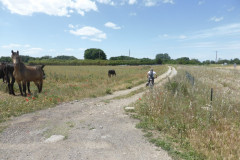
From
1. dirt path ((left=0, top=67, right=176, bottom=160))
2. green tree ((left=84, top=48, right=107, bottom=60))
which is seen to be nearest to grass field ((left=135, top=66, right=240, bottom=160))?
dirt path ((left=0, top=67, right=176, bottom=160))

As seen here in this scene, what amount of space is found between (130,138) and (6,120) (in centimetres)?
467

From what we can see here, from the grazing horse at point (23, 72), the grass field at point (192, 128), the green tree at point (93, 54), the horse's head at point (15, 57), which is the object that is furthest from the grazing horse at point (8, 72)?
the green tree at point (93, 54)

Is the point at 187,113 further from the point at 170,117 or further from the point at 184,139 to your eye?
the point at 184,139

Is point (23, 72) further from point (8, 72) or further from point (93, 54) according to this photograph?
point (93, 54)

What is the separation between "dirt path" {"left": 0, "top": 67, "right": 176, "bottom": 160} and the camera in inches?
133

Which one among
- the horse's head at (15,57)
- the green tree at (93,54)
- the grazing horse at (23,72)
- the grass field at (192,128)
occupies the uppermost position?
the green tree at (93,54)

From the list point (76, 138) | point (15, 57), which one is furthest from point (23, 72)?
point (76, 138)

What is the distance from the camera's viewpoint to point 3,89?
1007cm

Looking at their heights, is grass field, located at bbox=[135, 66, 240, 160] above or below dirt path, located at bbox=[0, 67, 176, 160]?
above

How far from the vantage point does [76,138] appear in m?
4.17

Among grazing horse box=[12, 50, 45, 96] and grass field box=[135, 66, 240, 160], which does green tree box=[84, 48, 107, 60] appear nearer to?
grazing horse box=[12, 50, 45, 96]

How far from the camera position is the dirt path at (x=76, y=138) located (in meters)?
3.39

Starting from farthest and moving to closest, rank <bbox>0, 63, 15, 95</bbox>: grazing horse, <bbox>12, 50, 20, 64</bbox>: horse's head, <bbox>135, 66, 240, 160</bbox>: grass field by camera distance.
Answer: <bbox>0, 63, 15, 95</bbox>: grazing horse → <bbox>12, 50, 20, 64</bbox>: horse's head → <bbox>135, 66, 240, 160</bbox>: grass field

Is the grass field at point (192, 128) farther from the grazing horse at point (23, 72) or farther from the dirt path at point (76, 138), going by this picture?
the grazing horse at point (23, 72)
